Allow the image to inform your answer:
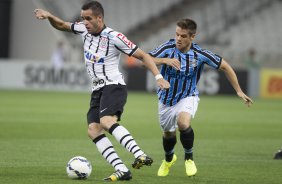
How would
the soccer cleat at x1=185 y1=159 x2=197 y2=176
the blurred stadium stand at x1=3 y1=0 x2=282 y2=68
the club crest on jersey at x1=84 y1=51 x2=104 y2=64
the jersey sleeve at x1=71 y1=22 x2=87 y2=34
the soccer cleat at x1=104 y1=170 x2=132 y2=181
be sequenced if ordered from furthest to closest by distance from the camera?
1. the blurred stadium stand at x1=3 y1=0 x2=282 y2=68
2. the soccer cleat at x1=185 y1=159 x2=197 y2=176
3. the jersey sleeve at x1=71 y1=22 x2=87 y2=34
4. the club crest on jersey at x1=84 y1=51 x2=104 y2=64
5. the soccer cleat at x1=104 y1=170 x2=132 y2=181

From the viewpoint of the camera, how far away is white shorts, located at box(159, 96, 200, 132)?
940 centimetres

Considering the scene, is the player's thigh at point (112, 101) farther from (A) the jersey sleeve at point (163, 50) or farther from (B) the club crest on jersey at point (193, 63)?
(B) the club crest on jersey at point (193, 63)

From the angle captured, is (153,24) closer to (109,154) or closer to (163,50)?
(163,50)

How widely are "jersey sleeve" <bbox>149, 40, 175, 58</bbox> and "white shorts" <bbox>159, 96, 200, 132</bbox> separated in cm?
64

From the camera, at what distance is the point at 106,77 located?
28.8ft

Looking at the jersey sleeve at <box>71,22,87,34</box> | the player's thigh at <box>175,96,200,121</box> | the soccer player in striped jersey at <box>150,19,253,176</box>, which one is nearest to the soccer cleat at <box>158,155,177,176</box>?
the soccer player in striped jersey at <box>150,19,253,176</box>

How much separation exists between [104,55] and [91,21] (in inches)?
17.3

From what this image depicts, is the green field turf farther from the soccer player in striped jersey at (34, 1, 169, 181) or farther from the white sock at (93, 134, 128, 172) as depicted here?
the soccer player in striped jersey at (34, 1, 169, 181)

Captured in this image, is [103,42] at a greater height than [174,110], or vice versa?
[103,42]

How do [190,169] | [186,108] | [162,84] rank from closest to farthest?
1. [162,84]
2. [190,169]
3. [186,108]

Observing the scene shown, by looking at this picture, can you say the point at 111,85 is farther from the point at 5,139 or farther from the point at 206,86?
the point at 206,86

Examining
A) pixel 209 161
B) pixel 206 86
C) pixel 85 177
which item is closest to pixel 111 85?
pixel 85 177

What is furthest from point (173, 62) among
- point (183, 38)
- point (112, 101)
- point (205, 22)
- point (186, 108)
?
point (205, 22)

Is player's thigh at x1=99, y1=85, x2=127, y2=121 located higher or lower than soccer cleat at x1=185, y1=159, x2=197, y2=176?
higher
